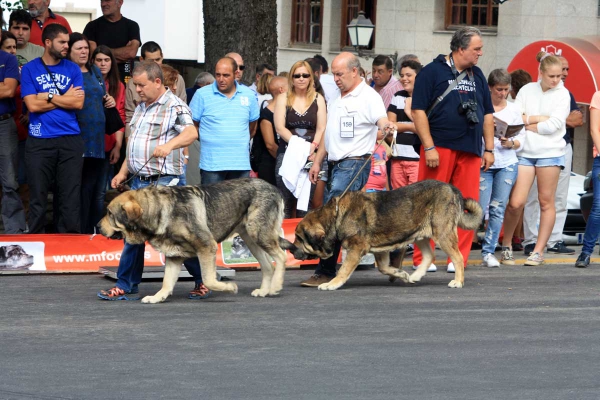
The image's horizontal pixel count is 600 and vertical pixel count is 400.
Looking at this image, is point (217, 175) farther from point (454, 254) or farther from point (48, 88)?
point (454, 254)

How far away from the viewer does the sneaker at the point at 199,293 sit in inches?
396

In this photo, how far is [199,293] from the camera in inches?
396

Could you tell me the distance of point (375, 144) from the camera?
11.4 m

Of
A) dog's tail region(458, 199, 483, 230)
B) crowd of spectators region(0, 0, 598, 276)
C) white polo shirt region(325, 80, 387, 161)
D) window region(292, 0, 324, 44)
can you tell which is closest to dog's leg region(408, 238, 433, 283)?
dog's tail region(458, 199, 483, 230)

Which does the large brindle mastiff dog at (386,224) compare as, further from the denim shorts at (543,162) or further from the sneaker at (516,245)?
the sneaker at (516,245)

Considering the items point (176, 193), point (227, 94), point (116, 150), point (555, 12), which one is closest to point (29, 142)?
point (116, 150)

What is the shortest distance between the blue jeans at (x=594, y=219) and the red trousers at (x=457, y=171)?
1.40 metres

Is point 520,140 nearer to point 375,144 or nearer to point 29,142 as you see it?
point 375,144

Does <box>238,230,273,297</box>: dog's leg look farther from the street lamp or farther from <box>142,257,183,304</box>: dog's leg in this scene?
the street lamp

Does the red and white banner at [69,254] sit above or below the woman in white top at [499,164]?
below

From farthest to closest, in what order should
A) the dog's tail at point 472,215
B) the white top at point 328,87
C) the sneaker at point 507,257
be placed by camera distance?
the white top at point 328,87, the sneaker at point 507,257, the dog's tail at point 472,215

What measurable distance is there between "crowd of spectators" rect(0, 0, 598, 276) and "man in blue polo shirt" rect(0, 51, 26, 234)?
0.01 m

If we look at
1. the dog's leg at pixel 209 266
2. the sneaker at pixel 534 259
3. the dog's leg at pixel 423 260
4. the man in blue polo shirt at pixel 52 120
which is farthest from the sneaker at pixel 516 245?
the dog's leg at pixel 209 266

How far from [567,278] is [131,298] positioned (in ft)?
15.0
